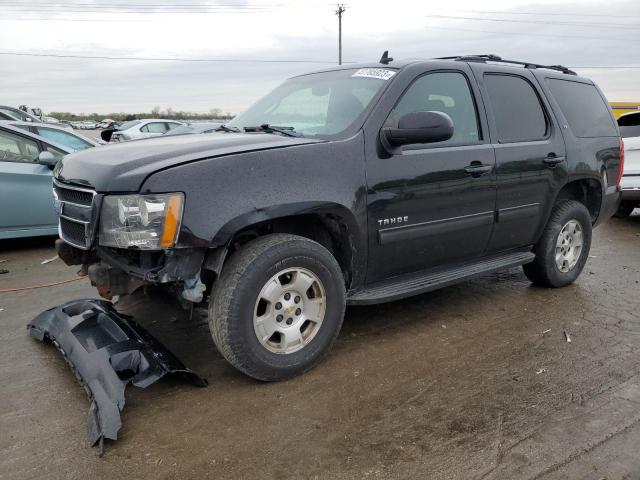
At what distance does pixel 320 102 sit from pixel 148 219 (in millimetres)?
1711

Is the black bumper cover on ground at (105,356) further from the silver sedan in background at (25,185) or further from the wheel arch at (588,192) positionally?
the wheel arch at (588,192)

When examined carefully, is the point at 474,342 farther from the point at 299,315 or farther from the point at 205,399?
the point at 205,399

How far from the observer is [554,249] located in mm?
5000

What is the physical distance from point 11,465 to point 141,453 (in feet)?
1.87

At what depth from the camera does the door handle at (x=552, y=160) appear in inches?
181

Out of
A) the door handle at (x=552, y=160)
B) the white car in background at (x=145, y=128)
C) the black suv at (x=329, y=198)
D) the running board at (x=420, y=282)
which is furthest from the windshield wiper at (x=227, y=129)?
the white car in background at (x=145, y=128)

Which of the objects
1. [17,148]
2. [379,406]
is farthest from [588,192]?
[17,148]

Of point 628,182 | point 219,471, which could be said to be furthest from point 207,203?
point 628,182

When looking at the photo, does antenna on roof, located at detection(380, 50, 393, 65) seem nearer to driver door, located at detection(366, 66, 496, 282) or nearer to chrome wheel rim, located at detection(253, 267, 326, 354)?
driver door, located at detection(366, 66, 496, 282)

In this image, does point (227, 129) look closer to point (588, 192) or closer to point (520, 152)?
point (520, 152)

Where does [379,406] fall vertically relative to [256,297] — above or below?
below

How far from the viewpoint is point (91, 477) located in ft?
7.97

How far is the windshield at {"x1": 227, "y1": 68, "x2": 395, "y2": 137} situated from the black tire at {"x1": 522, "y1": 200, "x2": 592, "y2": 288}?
2.17 m

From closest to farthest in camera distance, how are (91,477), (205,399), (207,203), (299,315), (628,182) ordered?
(91,477), (207,203), (205,399), (299,315), (628,182)
